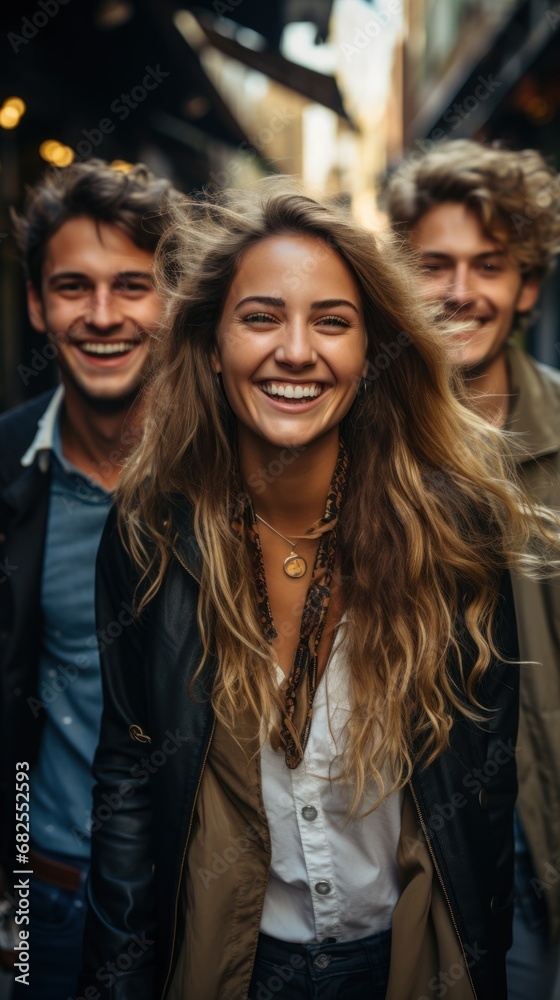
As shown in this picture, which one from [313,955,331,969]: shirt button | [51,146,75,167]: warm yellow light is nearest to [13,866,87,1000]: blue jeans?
[313,955,331,969]: shirt button

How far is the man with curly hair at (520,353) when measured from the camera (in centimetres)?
262

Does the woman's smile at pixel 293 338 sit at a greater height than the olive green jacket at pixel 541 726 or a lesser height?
greater

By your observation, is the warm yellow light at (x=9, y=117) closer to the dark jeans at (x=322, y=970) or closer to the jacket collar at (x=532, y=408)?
the jacket collar at (x=532, y=408)

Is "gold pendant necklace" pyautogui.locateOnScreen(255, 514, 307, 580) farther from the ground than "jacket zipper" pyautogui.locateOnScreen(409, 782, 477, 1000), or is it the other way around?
"gold pendant necklace" pyautogui.locateOnScreen(255, 514, 307, 580)

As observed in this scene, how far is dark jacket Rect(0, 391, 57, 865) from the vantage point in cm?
284

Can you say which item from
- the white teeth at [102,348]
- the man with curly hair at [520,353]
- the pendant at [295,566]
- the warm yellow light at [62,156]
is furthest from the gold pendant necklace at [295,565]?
the warm yellow light at [62,156]

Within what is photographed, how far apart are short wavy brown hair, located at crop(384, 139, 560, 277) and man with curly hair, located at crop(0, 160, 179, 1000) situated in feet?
3.04

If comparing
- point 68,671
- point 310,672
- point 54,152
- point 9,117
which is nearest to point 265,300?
point 310,672

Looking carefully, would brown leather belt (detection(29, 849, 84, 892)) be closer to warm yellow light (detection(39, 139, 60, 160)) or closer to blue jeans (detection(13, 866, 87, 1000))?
blue jeans (detection(13, 866, 87, 1000))

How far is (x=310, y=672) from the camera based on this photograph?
196 cm

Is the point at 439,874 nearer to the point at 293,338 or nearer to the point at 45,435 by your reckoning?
the point at 293,338

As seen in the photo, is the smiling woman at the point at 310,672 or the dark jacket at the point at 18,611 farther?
the dark jacket at the point at 18,611

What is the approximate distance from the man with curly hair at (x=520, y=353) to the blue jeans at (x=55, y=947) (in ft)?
4.68

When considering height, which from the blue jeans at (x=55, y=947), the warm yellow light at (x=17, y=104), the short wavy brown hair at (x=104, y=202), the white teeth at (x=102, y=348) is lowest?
the blue jeans at (x=55, y=947)
